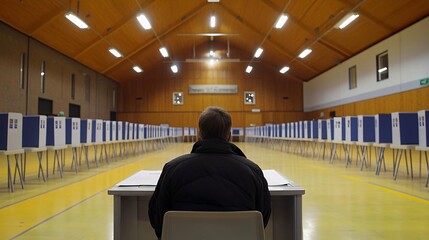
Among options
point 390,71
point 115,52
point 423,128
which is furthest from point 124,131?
point 390,71

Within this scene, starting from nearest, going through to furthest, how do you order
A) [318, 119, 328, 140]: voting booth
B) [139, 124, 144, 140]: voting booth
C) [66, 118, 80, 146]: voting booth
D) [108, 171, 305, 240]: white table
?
[108, 171, 305, 240]: white table < [66, 118, 80, 146]: voting booth < [318, 119, 328, 140]: voting booth < [139, 124, 144, 140]: voting booth

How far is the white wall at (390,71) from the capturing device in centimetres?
1458

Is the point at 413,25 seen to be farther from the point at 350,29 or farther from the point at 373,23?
the point at 350,29

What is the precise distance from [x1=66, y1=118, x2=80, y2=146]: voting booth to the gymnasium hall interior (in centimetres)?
2

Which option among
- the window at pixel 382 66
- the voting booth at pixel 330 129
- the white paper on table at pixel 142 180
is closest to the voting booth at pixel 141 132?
the voting booth at pixel 330 129

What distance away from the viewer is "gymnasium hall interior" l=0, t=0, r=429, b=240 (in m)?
3.95

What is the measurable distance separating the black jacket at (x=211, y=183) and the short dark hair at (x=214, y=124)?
90 millimetres

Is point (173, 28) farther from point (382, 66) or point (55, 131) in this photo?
point (55, 131)

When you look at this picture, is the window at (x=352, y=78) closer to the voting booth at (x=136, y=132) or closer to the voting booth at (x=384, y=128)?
the voting booth at (x=136, y=132)

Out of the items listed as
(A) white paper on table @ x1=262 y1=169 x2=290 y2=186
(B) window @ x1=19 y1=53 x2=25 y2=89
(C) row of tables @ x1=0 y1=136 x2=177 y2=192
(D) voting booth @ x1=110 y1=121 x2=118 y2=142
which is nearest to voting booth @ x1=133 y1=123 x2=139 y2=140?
(C) row of tables @ x1=0 y1=136 x2=177 y2=192

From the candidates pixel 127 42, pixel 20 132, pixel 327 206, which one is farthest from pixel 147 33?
pixel 327 206

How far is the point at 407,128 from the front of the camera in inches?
252

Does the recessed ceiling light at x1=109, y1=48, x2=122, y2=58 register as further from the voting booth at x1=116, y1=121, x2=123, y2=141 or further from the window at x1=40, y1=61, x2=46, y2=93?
the voting booth at x1=116, y1=121, x2=123, y2=141

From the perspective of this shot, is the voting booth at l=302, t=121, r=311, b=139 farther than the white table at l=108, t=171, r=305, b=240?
Yes
